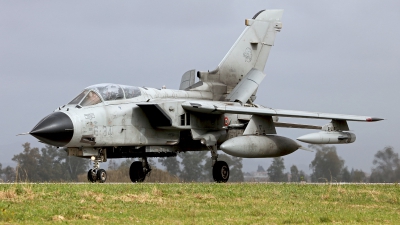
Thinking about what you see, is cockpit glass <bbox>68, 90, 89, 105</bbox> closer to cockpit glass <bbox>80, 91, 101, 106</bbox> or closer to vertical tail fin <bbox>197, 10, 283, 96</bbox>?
cockpit glass <bbox>80, 91, 101, 106</bbox>

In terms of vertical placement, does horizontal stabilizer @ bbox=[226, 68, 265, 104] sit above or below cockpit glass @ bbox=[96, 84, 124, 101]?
above


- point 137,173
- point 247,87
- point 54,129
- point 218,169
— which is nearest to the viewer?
point 54,129

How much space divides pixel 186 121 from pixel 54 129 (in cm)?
446

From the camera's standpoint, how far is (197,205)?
41.5ft

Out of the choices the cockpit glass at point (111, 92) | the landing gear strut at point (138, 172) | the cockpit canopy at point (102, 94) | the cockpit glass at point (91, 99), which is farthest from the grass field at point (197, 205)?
the landing gear strut at point (138, 172)

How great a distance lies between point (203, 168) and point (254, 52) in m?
15.5

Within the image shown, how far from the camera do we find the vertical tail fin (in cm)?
2297

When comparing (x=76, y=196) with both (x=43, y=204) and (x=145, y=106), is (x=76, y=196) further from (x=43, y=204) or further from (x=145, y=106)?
(x=145, y=106)

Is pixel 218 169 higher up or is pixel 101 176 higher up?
pixel 218 169

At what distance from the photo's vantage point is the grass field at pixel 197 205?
10812mm

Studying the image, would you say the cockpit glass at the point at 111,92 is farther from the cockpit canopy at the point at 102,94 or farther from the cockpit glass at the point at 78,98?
the cockpit glass at the point at 78,98

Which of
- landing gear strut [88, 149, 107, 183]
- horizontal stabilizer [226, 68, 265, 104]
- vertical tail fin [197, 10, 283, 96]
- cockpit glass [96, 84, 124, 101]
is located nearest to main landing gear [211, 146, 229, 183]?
horizontal stabilizer [226, 68, 265, 104]

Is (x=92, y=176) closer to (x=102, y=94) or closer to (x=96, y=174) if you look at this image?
Answer: (x=96, y=174)

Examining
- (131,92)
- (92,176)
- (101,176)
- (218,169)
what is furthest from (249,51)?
(92,176)
